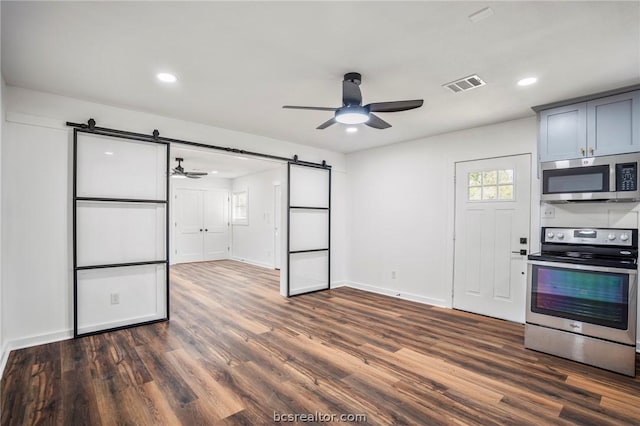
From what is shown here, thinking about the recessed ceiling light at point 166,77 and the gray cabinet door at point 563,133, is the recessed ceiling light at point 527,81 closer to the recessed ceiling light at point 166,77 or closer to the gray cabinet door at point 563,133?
the gray cabinet door at point 563,133

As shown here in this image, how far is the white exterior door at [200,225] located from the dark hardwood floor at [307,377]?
513 cm

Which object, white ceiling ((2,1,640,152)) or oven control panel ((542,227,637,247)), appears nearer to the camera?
white ceiling ((2,1,640,152))

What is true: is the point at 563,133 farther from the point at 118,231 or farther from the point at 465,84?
the point at 118,231

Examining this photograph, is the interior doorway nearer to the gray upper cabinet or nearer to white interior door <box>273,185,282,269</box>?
white interior door <box>273,185,282,269</box>

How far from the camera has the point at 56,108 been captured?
3.32m

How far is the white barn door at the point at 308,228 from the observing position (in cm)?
541

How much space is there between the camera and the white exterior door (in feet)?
29.0

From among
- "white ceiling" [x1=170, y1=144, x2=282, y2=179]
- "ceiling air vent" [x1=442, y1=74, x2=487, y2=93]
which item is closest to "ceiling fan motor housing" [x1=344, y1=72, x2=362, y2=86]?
"ceiling air vent" [x1=442, y1=74, x2=487, y2=93]

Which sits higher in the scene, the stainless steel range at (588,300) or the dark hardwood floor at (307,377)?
the stainless steel range at (588,300)

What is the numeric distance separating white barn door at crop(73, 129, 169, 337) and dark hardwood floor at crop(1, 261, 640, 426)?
0.29 meters

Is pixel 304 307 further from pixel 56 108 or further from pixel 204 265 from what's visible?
pixel 204 265

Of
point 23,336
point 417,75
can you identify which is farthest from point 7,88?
point 417,75

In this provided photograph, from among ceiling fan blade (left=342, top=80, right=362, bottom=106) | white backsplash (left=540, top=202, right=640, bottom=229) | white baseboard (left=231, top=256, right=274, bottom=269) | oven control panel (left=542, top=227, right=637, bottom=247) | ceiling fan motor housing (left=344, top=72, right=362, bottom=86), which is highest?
ceiling fan motor housing (left=344, top=72, right=362, bottom=86)

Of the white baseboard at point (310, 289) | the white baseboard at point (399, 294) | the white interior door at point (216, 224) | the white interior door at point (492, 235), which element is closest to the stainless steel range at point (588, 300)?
the white interior door at point (492, 235)
